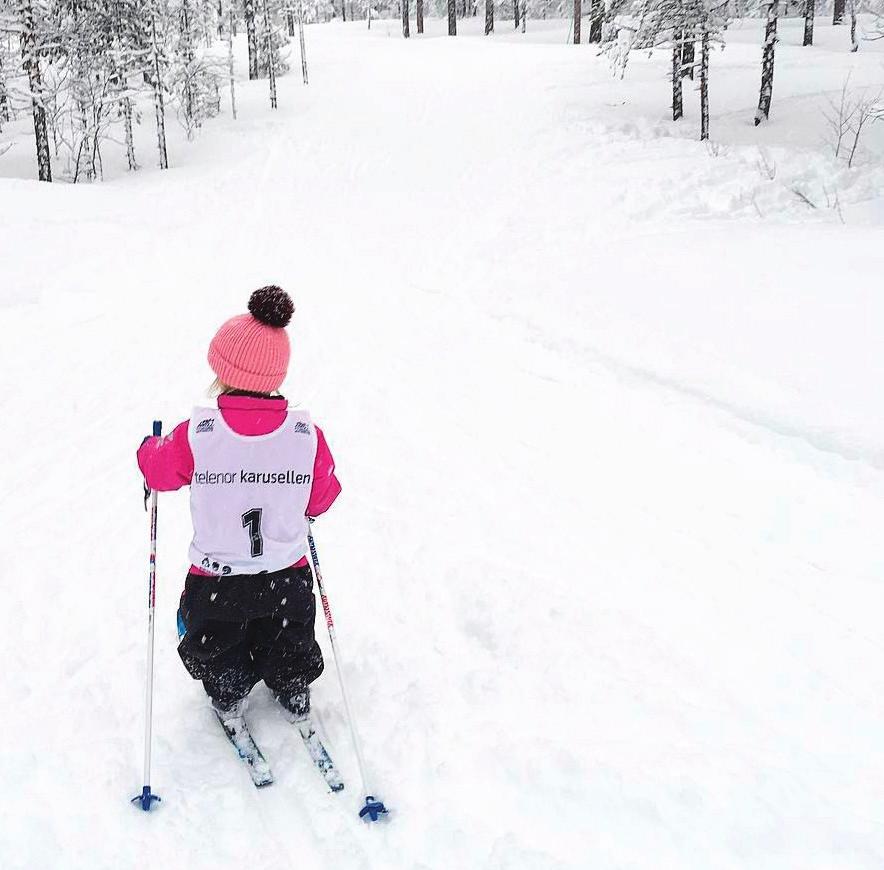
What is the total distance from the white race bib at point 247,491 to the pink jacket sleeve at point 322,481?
0.21ft

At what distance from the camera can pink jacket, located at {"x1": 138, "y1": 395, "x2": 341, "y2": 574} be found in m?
3.37

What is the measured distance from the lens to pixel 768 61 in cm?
2033

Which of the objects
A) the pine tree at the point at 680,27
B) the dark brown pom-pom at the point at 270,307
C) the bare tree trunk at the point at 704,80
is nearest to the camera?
the dark brown pom-pom at the point at 270,307

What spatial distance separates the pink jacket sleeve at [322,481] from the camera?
142 inches

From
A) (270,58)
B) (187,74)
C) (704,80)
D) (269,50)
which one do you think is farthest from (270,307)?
(269,50)

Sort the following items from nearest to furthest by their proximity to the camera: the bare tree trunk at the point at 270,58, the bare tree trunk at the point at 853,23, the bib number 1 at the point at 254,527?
the bib number 1 at the point at 254,527 < the bare tree trunk at the point at 270,58 < the bare tree trunk at the point at 853,23

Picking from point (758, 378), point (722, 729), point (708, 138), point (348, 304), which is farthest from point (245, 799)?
point (708, 138)

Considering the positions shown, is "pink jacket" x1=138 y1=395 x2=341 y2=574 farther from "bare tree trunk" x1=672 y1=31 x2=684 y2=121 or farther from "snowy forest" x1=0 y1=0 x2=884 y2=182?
"bare tree trunk" x1=672 y1=31 x2=684 y2=121

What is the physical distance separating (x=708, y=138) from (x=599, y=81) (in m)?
9.61

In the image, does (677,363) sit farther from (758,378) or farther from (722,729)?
(722,729)

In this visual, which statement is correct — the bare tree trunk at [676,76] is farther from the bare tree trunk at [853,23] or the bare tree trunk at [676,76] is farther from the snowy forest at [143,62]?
the bare tree trunk at [853,23]

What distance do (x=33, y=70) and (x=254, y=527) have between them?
72.5 ft

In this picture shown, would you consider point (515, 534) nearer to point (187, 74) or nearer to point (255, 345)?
point (255, 345)

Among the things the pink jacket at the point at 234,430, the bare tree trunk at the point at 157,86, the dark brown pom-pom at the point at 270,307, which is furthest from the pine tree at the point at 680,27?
the pink jacket at the point at 234,430
